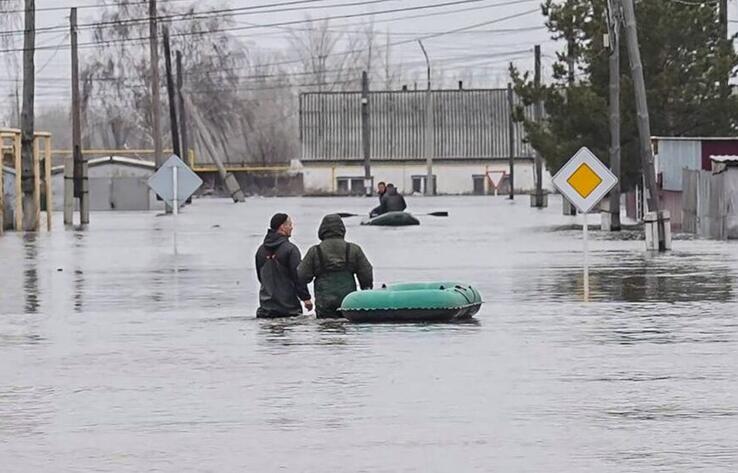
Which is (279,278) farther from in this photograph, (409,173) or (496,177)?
(409,173)

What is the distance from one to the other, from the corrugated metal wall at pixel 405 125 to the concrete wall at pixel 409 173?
2.31 ft

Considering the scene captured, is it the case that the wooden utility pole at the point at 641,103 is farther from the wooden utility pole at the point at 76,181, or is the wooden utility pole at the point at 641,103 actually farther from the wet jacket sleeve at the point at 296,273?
the wooden utility pole at the point at 76,181

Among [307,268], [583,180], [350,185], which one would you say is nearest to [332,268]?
[307,268]

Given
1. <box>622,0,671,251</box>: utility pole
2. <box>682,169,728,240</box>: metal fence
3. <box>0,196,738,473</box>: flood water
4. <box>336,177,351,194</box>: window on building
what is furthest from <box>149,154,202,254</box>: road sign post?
<box>336,177,351,194</box>: window on building

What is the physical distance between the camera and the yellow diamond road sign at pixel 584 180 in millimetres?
26297

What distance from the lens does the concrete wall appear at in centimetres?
12594

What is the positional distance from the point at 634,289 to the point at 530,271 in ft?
16.4

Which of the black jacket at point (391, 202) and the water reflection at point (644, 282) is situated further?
the black jacket at point (391, 202)

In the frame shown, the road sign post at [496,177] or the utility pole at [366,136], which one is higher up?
the utility pole at [366,136]

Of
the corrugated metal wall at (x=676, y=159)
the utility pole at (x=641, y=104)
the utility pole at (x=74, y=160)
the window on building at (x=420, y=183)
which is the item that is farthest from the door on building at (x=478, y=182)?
the utility pole at (x=641, y=104)

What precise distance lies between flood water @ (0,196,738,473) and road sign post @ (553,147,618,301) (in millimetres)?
1284

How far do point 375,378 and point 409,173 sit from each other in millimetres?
111824

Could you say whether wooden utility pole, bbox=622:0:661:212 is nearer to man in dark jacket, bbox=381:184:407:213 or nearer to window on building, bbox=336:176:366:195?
man in dark jacket, bbox=381:184:407:213

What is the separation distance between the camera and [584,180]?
26.6 meters
